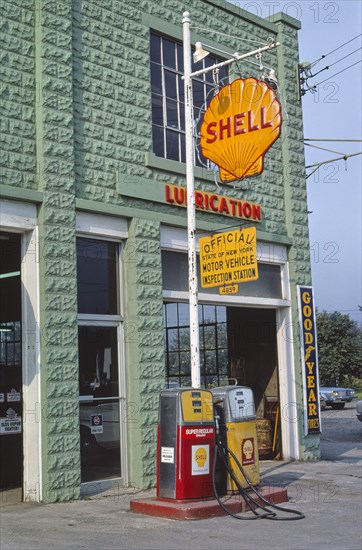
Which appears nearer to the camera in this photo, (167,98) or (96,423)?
(96,423)

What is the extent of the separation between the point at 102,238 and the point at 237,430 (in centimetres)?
383

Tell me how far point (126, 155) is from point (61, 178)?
1620 mm

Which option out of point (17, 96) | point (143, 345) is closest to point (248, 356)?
point (143, 345)

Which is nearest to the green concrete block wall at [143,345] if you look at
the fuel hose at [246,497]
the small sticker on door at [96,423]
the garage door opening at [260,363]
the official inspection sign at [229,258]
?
the small sticker on door at [96,423]

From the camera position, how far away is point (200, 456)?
388 inches

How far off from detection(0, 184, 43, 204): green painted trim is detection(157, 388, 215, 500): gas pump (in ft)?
10.9

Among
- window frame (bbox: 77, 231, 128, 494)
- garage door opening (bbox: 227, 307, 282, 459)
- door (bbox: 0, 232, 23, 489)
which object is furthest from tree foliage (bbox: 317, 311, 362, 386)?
door (bbox: 0, 232, 23, 489)

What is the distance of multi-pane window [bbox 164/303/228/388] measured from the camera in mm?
13820

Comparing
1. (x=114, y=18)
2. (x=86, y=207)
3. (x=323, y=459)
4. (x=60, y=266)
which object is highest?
(x=114, y=18)

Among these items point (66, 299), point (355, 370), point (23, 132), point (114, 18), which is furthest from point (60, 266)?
point (355, 370)

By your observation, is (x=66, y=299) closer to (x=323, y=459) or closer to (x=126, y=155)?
(x=126, y=155)

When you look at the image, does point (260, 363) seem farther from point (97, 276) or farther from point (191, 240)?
point (191, 240)

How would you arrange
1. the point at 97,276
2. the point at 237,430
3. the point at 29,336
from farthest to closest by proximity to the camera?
the point at 97,276
the point at 29,336
the point at 237,430

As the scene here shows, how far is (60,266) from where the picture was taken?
11.1 m
